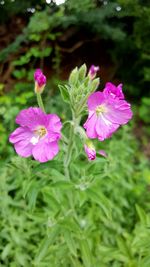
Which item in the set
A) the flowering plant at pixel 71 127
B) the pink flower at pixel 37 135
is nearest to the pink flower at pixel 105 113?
the flowering plant at pixel 71 127

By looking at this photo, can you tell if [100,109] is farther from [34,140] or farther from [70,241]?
[70,241]

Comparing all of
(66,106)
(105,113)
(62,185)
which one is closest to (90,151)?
(105,113)

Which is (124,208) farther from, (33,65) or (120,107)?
(33,65)

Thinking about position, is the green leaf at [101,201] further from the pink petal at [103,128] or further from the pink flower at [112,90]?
the pink flower at [112,90]

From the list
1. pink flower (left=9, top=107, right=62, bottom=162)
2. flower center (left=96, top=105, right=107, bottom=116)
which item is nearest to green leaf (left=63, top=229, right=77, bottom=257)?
pink flower (left=9, top=107, right=62, bottom=162)

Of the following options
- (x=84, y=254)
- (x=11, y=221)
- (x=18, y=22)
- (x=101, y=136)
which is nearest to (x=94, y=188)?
(x=84, y=254)

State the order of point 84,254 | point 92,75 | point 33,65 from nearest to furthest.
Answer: point 92,75 < point 84,254 < point 33,65
